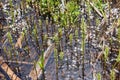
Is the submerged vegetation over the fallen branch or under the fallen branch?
over

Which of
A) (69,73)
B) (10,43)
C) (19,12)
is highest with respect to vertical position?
(19,12)

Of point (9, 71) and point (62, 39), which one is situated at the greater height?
point (62, 39)

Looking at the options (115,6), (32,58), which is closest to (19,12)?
(32,58)

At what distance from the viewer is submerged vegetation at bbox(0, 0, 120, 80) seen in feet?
12.5

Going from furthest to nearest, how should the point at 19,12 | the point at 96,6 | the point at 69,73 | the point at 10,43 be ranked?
the point at 19,12 < the point at 96,6 < the point at 10,43 < the point at 69,73

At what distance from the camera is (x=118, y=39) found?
162 inches

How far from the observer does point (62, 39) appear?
439cm

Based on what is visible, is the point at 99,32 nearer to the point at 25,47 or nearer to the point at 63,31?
the point at 63,31

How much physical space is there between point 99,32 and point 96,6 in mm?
Result: 745

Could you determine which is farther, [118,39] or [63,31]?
[63,31]

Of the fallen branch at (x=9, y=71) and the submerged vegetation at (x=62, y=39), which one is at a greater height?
the submerged vegetation at (x=62, y=39)

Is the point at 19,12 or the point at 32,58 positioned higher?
the point at 19,12

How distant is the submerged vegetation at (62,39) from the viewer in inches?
150

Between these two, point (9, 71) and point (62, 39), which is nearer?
point (9, 71)
